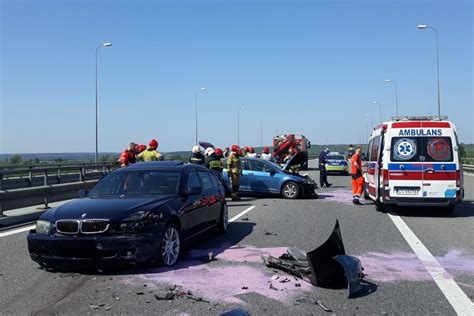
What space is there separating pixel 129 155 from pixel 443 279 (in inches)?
368

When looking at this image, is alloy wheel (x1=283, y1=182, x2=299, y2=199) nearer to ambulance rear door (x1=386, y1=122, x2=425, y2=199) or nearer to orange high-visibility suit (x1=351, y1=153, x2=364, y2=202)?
orange high-visibility suit (x1=351, y1=153, x2=364, y2=202)

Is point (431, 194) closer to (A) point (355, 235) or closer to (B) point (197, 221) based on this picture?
(A) point (355, 235)

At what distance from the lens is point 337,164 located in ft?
110

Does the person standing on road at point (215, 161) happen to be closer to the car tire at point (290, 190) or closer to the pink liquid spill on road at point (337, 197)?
the car tire at point (290, 190)

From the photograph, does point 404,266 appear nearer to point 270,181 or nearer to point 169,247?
point 169,247

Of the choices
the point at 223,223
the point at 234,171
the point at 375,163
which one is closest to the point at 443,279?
the point at 223,223

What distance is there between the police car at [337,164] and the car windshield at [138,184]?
86.5 ft

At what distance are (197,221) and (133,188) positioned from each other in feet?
3.79

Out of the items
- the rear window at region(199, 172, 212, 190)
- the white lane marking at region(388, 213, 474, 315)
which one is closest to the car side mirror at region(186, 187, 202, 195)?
the rear window at region(199, 172, 212, 190)

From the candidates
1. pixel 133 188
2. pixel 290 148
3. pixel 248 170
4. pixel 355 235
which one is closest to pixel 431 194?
pixel 355 235

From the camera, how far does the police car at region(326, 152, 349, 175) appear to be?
33531 mm

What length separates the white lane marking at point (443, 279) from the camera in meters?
5.20

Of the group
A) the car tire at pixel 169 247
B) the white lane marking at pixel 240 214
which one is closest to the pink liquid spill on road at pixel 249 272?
the car tire at pixel 169 247

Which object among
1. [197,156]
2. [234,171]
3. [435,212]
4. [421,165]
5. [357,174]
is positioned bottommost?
[435,212]
